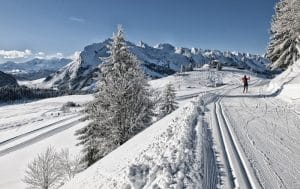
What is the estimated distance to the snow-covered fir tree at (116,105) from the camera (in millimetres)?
24875

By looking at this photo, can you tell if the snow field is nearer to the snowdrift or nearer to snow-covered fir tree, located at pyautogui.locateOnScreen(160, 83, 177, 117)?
snow-covered fir tree, located at pyautogui.locateOnScreen(160, 83, 177, 117)

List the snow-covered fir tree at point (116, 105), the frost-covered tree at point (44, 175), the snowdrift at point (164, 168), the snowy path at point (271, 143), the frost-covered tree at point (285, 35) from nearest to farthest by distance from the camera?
the snowdrift at point (164, 168) → the snowy path at point (271, 143) → the snow-covered fir tree at point (116, 105) → the frost-covered tree at point (44, 175) → the frost-covered tree at point (285, 35)

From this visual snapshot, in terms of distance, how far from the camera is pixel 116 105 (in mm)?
24938

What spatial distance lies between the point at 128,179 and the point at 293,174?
183 inches

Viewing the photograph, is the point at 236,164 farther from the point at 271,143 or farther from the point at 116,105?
the point at 116,105

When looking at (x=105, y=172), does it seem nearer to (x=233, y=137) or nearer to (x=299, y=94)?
(x=233, y=137)

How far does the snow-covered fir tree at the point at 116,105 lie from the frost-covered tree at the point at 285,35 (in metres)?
19.2

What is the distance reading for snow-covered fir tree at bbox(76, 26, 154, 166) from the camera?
24875 mm

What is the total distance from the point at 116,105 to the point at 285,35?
31.3m

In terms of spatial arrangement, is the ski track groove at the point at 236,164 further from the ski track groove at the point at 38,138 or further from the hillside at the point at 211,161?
the ski track groove at the point at 38,138

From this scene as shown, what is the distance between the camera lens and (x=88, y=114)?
27.4 metres

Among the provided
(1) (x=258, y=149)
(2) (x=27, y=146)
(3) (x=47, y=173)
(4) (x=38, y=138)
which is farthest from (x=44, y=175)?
Result: (1) (x=258, y=149)

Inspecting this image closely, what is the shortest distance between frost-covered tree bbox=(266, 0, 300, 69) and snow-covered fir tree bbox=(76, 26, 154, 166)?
1919 centimetres

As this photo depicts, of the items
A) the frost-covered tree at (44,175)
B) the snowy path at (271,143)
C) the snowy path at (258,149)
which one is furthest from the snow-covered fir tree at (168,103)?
the snowy path at (258,149)
